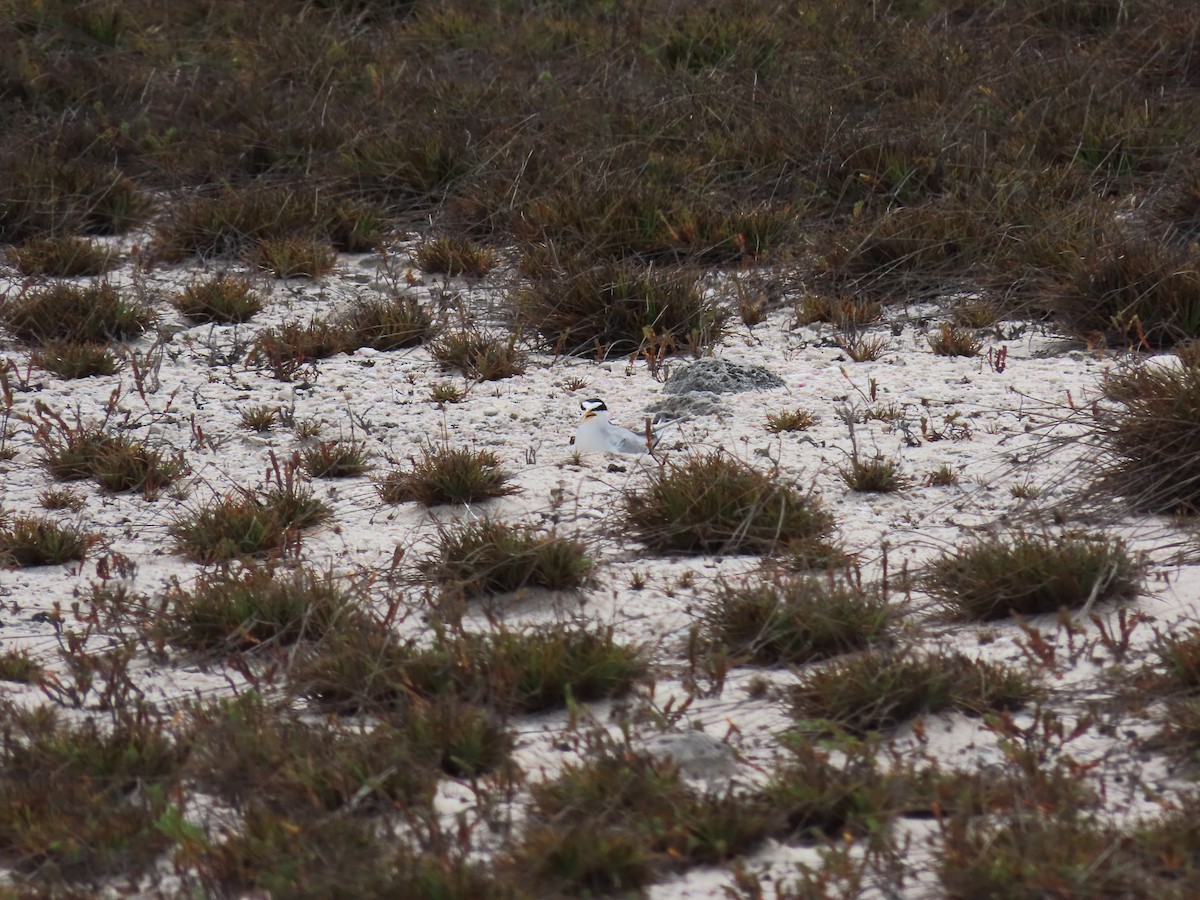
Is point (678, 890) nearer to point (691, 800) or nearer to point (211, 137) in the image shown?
point (691, 800)

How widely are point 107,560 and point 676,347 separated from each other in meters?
2.58

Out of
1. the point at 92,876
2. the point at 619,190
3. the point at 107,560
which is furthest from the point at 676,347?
the point at 92,876

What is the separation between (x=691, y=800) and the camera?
3.16 metres

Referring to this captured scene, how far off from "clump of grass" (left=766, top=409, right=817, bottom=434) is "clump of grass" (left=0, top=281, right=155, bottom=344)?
9.85 feet

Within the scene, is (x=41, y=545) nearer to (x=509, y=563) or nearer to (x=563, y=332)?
(x=509, y=563)

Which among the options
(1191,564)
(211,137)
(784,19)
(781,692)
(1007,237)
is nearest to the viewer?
(781,692)

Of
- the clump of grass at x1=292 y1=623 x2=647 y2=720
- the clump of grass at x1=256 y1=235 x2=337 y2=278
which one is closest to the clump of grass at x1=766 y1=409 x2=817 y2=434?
the clump of grass at x1=292 y1=623 x2=647 y2=720

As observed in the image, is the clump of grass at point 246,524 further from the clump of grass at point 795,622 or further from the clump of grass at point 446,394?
the clump of grass at point 795,622

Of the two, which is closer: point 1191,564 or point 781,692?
point 781,692

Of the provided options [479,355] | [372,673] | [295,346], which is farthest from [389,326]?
[372,673]

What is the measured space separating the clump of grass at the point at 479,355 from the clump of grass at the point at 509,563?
5.97 ft

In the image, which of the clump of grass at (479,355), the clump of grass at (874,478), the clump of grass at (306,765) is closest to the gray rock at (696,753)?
the clump of grass at (306,765)

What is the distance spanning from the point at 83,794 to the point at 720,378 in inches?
123

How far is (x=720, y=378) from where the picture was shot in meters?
5.76
